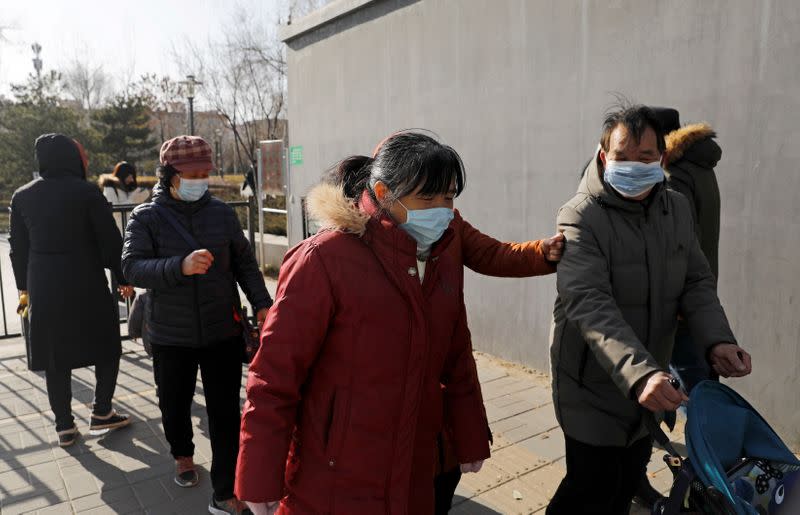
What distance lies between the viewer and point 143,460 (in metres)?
3.89

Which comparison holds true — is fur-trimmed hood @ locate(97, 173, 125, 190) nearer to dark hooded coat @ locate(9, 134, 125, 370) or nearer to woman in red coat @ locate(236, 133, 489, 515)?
dark hooded coat @ locate(9, 134, 125, 370)

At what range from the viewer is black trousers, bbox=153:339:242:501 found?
3145 millimetres

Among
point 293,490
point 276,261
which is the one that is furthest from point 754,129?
point 276,261

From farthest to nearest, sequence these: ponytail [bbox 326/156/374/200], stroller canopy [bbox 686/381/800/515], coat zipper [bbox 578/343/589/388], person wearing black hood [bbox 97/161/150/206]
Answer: person wearing black hood [bbox 97/161/150/206]
coat zipper [bbox 578/343/589/388]
ponytail [bbox 326/156/374/200]
stroller canopy [bbox 686/381/800/515]

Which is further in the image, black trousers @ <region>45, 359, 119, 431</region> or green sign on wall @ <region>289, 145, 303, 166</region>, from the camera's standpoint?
green sign on wall @ <region>289, 145, 303, 166</region>

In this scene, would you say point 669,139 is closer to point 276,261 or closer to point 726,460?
point 726,460

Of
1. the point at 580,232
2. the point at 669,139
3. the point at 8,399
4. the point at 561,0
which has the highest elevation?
the point at 561,0

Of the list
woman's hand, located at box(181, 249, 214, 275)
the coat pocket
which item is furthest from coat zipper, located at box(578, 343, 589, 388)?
woman's hand, located at box(181, 249, 214, 275)

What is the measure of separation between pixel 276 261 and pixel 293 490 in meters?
Result: 9.71

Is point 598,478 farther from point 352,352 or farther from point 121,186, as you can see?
point 121,186

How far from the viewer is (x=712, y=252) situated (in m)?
3.20

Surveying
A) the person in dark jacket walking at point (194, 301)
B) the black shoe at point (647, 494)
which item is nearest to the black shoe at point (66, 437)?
the person in dark jacket walking at point (194, 301)

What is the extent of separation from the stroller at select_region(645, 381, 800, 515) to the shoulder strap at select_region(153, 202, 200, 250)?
226cm

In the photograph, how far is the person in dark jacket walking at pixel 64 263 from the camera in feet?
12.6
